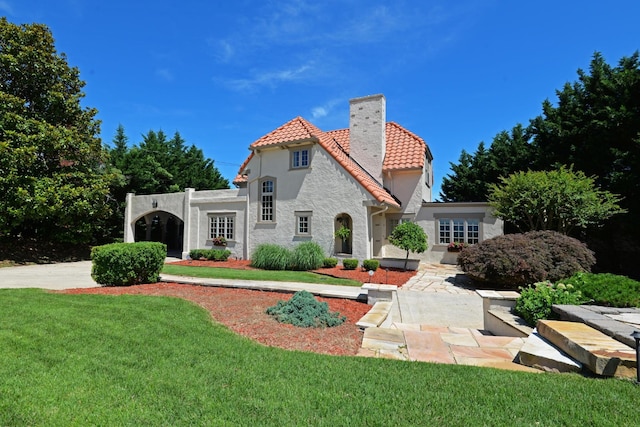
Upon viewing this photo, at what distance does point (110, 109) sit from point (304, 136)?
546 inches

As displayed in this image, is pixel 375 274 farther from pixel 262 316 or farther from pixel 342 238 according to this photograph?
pixel 262 316

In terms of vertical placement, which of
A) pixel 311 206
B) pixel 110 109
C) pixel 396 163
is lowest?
pixel 311 206

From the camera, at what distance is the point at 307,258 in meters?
14.5

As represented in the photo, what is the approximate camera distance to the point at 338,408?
9.14 feet

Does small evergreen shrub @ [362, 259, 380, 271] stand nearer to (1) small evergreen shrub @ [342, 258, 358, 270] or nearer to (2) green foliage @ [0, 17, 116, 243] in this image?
(1) small evergreen shrub @ [342, 258, 358, 270]

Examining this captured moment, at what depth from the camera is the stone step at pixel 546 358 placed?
12.0 ft

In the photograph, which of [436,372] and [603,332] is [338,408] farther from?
[603,332]

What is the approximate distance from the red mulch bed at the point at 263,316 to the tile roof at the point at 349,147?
8.49 m

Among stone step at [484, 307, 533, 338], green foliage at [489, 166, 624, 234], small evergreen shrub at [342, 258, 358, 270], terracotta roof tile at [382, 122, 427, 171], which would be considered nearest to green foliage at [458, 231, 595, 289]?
green foliage at [489, 166, 624, 234]

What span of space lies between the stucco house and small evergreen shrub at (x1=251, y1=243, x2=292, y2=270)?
1937 mm

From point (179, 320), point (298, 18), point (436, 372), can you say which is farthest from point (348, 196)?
point (436, 372)

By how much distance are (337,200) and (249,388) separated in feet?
42.9

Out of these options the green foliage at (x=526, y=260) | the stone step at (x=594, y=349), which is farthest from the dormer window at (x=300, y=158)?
the stone step at (x=594, y=349)

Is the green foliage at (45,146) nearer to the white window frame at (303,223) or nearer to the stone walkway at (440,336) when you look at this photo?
the white window frame at (303,223)
